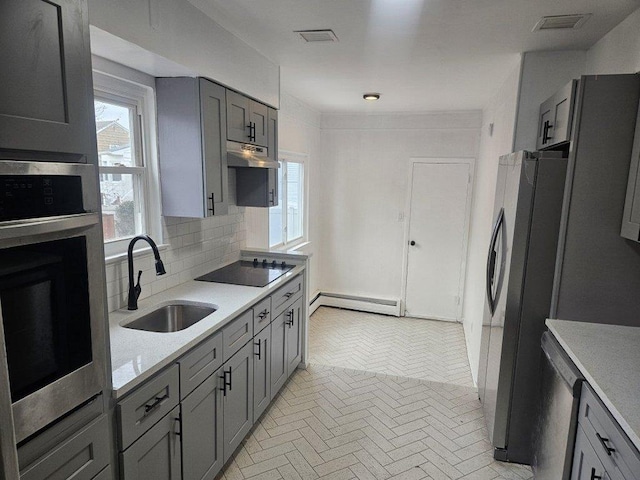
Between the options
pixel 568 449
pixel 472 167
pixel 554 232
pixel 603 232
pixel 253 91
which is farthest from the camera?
pixel 472 167

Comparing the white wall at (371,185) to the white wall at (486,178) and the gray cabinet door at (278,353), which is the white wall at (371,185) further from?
the gray cabinet door at (278,353)

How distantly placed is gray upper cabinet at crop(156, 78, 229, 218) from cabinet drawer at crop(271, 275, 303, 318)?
2.45 feet

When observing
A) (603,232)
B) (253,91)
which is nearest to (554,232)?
(603,232)

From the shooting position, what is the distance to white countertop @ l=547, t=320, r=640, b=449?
53.9 inches

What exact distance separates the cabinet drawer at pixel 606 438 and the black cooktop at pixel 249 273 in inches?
73.1

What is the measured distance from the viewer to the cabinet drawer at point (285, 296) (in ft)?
9.14

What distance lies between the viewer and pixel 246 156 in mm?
2789

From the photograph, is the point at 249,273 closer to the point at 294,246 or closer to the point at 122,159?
the point at 122,159

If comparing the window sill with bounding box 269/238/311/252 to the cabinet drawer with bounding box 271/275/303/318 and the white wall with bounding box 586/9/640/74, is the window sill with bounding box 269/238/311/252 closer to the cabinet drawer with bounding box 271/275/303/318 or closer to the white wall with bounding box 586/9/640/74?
the cabinet drawer with bounding box 271/275/303/318

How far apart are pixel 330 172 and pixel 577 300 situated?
3.66 m

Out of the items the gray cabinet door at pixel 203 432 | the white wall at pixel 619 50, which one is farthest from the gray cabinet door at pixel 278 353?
the white wall at pixel 619 50

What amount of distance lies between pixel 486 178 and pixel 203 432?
10.7ft

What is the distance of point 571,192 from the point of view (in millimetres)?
2035

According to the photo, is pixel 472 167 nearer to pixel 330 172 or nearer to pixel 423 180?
pixel 423 180
